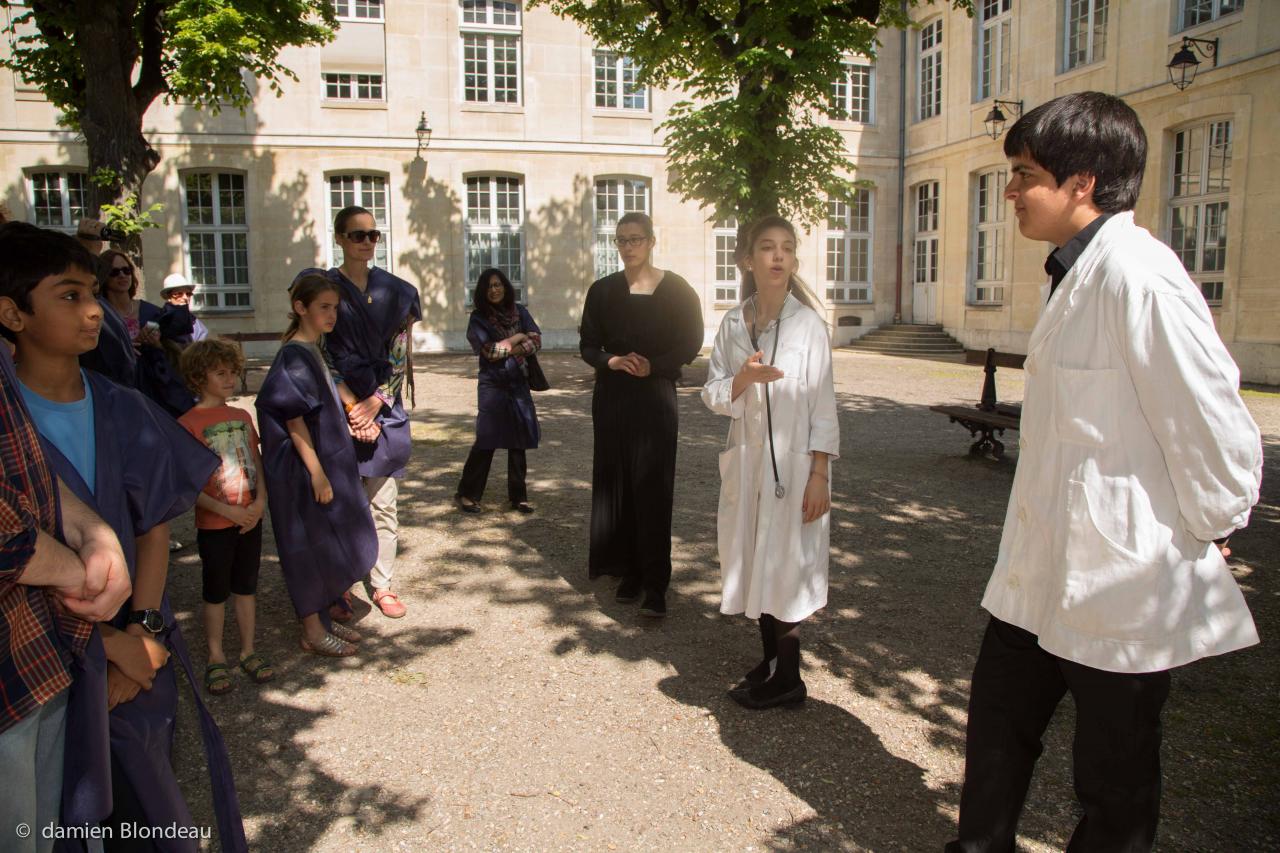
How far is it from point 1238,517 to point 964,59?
75.4 feet

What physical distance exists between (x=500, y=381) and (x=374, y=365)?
2.27m

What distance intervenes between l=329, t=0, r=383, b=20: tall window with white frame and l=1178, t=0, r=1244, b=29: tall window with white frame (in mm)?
16682

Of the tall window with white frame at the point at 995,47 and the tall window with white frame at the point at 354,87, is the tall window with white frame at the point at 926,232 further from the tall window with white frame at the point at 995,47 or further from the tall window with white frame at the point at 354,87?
the tall window with white frame at the point at 354,87

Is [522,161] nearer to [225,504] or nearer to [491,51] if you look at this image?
[491,51]

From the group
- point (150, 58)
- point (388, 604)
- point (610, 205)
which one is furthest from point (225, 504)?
point (610, 205)

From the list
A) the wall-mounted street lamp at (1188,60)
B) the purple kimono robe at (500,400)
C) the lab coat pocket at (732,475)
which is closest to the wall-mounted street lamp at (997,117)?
the wall-mounted street lamp at (1188,60)

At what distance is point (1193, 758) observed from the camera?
3.28m

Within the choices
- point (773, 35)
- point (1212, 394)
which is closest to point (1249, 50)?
point (773, 35)

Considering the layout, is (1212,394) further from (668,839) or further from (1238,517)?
(668,839)

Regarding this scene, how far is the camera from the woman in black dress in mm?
4738

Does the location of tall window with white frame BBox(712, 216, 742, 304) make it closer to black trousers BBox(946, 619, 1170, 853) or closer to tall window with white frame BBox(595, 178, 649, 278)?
tall window with white frame BBox(595, 178, 649, 278)

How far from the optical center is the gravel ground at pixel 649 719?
9.52ft

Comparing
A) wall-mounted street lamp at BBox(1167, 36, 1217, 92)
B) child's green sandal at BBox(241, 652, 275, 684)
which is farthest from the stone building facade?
child's green sandal at BBox(241, 652, 275, 684)

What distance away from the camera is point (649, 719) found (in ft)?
11.9
